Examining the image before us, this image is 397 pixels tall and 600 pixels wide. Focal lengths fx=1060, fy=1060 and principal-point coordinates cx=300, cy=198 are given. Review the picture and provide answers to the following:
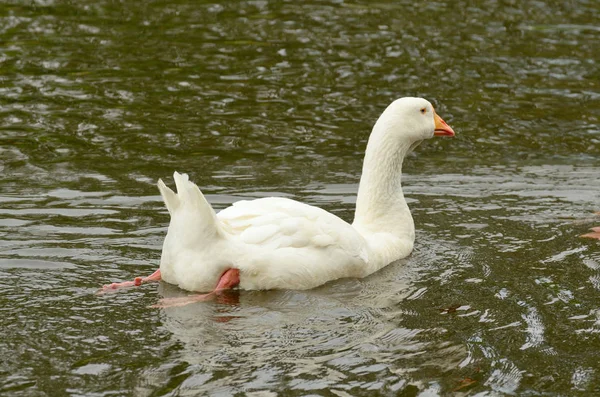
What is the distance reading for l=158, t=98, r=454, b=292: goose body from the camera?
8.30m

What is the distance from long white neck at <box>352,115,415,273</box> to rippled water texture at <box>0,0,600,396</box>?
0.33 m

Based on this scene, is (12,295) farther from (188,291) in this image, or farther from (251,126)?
(251,126)

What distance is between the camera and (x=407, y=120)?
993cm

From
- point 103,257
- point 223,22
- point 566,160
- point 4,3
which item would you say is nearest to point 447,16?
point 223,22

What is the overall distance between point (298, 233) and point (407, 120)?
73.5 inches

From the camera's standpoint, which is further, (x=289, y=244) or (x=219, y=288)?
Answer: (x=289, y=244)

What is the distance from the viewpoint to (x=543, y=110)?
15.0m

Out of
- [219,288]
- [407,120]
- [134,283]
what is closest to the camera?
[219,288]

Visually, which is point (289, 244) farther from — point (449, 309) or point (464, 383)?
point (464, 383)

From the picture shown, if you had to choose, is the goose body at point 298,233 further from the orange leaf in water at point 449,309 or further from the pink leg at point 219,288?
the orange leaf in water at point 449,309

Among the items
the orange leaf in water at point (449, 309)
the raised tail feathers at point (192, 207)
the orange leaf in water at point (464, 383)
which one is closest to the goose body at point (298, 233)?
the raised tail feathers at point (192, 207)

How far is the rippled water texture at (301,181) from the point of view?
7.07 m

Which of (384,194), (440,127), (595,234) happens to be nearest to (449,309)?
(384,194)

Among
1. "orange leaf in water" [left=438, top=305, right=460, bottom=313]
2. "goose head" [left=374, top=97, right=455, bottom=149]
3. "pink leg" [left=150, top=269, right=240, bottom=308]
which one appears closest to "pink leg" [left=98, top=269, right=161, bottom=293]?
"pink leg" [left=150, top=269, right=240, bottom=308]
